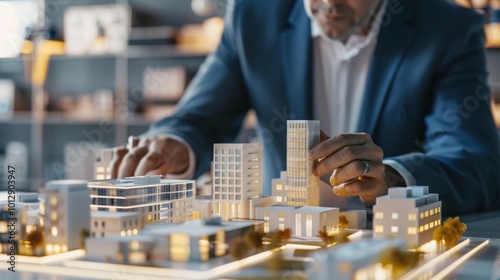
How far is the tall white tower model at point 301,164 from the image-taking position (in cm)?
212

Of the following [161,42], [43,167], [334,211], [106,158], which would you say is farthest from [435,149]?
[43,167]

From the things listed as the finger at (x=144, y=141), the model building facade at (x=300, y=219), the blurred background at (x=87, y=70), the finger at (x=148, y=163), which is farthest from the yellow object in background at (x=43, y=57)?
the model building facade at (x=300, y=219)

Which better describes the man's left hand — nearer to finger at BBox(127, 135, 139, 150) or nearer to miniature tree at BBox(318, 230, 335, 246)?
miniature tree at BBox(318, 230, 335, 246)

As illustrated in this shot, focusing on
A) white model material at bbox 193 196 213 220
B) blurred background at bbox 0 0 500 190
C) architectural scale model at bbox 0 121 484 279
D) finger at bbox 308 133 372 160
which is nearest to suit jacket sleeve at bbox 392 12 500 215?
finger at bbox 308 133 372 160

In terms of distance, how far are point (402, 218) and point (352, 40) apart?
1393mm

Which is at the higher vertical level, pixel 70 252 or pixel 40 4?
pixel 40 4

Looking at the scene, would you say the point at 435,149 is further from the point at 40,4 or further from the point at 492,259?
the point at 40,4

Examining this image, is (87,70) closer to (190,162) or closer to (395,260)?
(190,162)

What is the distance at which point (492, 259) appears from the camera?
175 centimetres

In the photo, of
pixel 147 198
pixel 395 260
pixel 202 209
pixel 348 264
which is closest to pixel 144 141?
pixel 202 209

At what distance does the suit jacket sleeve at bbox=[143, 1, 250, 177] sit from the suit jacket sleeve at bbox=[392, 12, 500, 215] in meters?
0.92

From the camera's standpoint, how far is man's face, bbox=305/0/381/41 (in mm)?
2777

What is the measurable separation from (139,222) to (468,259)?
2.79ft

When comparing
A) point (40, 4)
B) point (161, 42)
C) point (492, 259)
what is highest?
point (40, 4)
